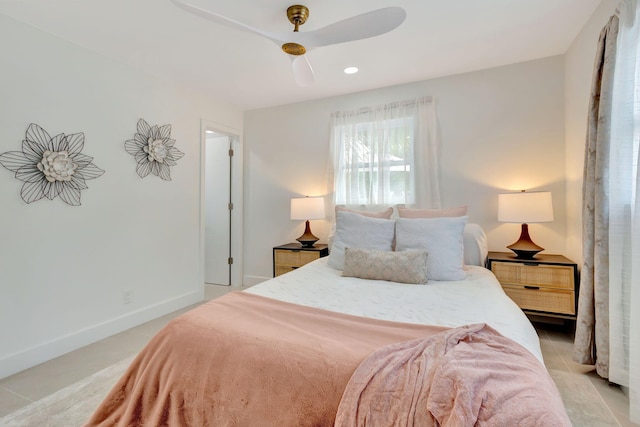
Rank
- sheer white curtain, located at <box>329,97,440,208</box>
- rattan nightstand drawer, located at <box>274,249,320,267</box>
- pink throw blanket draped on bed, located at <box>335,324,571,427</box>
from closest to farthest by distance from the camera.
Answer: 1. pink throw blanket draped on bed, located at <box>335,324,571,427</box>
2. sheer white curtain, located at <box>329,97,440,208</box>
3. rattan nightstand drawer, located at <box>274,249,320,267</box>

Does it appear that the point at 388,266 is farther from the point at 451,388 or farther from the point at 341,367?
the point at 451,388

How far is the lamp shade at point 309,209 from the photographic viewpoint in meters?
3.49

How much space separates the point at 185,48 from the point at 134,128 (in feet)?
3.11

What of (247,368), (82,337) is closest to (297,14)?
(247,368)

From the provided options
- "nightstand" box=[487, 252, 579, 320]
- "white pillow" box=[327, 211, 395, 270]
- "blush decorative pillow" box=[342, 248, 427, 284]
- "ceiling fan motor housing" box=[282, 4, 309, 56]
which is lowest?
"nightstand" box=[487, 252, 579, 320]

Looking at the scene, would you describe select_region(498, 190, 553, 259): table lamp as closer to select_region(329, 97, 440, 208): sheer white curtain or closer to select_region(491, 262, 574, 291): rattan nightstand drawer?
select_region(491, 262, 574, 291): rattan nightstand drawer

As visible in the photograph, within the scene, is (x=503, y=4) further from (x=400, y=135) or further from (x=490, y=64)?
(x=400, y=135)

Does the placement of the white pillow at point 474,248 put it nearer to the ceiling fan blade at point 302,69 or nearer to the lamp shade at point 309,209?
the lamp shade at point 309,209

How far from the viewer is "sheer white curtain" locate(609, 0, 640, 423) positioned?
1638mm

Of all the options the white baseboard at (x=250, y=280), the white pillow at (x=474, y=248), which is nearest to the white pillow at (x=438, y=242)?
the white pillow at (x=474, y=248)

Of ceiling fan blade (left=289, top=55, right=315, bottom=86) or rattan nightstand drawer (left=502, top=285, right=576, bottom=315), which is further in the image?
rattan nightstand drawer (left=502, top=285, right=576, bottom=315)

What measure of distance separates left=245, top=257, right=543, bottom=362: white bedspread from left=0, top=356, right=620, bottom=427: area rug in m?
0.60

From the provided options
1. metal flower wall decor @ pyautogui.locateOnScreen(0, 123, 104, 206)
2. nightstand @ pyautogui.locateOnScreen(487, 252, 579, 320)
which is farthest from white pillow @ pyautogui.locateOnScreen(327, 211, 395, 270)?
metal flower wall decor @ pyautogui.locateOnScreen(0, 123, 104, 206)

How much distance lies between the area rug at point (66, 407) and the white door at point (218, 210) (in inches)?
92.9
